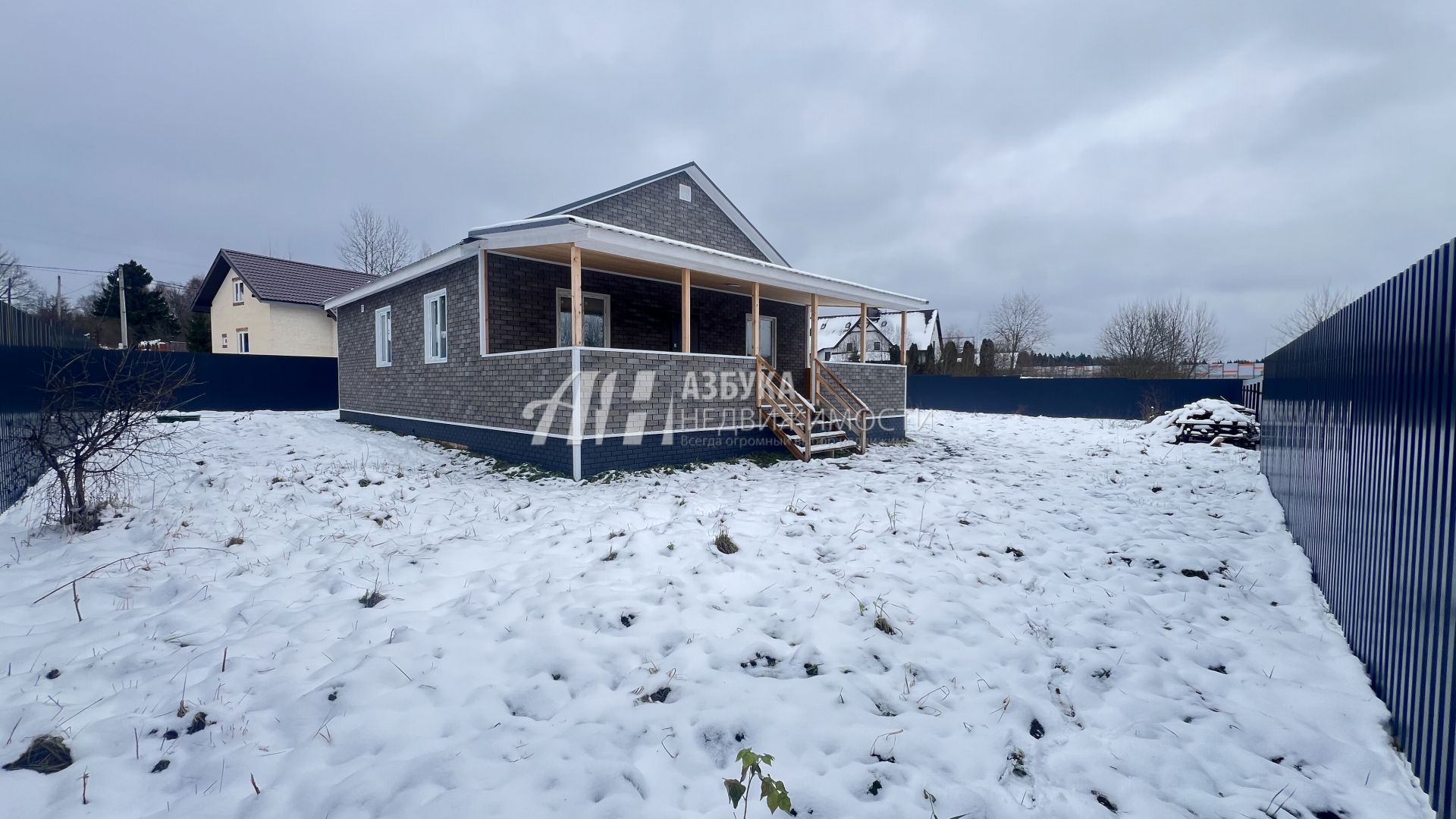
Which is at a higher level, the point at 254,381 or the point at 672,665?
the point at 254,381

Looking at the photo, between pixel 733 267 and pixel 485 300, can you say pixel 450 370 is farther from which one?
pixel 733 267

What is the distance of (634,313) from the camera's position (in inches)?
472

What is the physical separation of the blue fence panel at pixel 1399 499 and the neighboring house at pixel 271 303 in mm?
25736

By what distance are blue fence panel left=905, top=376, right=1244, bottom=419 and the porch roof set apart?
37.0 feet

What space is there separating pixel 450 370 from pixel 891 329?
34339 mm

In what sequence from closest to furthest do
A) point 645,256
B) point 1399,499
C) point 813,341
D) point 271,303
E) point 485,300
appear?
point 1399,499 < point 645,256 < point 485,300 < point 813,341 < point 271,303

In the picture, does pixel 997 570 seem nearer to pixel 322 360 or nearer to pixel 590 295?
pixel 590 295

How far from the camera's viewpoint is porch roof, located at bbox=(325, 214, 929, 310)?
8.13 meters

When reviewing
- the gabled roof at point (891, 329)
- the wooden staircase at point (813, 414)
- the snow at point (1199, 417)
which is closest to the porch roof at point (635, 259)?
the wooden staircase at point (813, 414)

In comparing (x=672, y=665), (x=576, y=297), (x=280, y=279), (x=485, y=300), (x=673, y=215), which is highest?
(x=280, y=279)

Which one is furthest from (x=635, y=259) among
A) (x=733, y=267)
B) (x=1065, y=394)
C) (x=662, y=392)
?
(x=1065, y=394)

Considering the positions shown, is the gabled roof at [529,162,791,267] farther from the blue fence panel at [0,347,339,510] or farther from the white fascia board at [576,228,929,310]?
the blue fence panel at [0,347,339,510]

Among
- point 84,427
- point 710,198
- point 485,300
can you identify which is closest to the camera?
point 84,427

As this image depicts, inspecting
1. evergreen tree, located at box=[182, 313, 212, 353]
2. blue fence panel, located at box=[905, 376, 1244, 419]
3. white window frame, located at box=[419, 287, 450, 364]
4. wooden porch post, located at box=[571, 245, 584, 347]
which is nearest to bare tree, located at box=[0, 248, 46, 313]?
evergreen tree, located at box=[182, 313, 212, 353]
